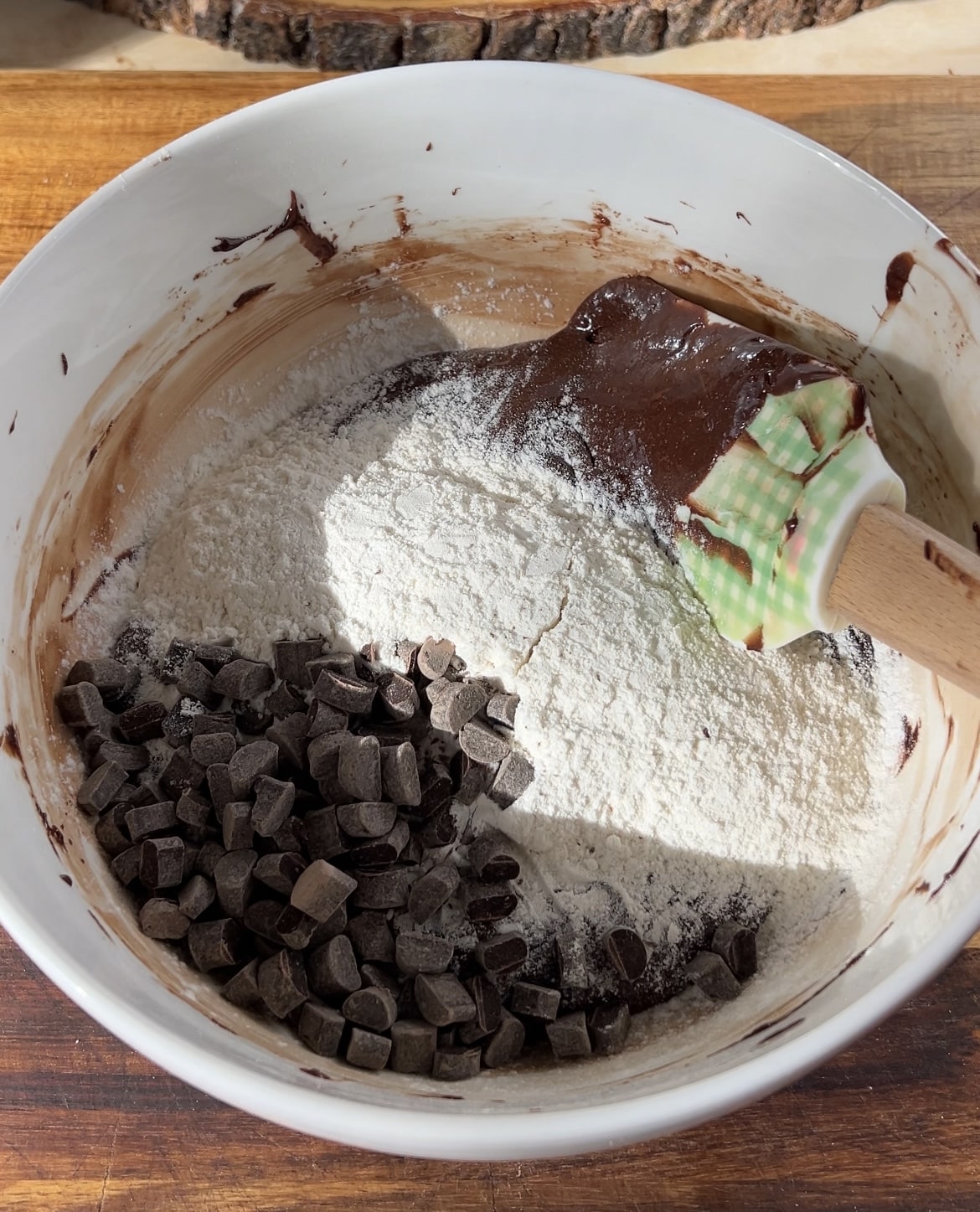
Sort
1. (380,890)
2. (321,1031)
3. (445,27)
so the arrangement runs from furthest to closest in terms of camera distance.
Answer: (445,27) < (380,890) < (321,1031)

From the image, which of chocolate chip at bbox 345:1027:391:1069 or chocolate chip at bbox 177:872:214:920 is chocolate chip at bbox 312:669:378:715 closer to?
chocolate chip at bbox 177:872:214:920

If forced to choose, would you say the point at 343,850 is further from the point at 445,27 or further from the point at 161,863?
the point at 445,27

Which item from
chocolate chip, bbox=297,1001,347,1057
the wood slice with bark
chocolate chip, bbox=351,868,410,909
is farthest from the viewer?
the wood slice with bark

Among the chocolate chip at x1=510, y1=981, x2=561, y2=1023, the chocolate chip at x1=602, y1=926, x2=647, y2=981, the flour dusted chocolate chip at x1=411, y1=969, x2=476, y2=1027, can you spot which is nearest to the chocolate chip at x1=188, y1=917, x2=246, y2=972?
the flour dusted chocolate chip at x1=411, y1=969, x2=476, y2=1027

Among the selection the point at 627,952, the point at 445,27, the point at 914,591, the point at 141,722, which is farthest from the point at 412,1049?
the point at 445,27

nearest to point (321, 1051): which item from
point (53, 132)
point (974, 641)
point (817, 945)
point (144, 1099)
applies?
point (144, 1099)

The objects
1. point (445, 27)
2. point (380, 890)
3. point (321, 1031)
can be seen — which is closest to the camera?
point (321, 1031)

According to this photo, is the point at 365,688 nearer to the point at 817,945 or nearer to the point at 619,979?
the point at 619,979

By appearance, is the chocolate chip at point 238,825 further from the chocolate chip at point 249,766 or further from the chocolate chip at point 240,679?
the chocolate chip at point 240,679
